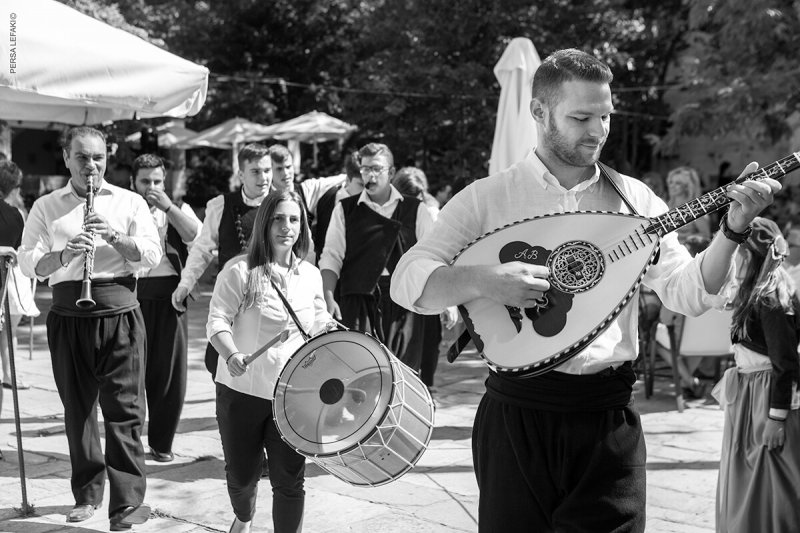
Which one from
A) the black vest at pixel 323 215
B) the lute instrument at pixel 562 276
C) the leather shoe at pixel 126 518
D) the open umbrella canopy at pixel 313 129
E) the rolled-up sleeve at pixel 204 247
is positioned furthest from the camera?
the open umbrella canopy at pixel 313 129

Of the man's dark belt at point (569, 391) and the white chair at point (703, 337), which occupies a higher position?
the man's dark belt at point (569, 391)

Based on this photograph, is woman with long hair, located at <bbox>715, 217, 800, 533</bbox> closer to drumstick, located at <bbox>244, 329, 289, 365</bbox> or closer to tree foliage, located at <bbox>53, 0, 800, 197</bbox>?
drumstick, located at <bbox>244, 329, 289, 365</bbox>

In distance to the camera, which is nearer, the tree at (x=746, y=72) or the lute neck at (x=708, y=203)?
the lute neck at (x=708, y=203)

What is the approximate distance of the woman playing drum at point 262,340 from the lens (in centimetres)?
456

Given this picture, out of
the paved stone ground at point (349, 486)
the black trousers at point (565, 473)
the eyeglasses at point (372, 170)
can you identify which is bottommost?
the paved stone ground at point (349, 486)

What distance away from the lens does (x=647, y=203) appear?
10.3 ft

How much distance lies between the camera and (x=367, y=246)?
702cm

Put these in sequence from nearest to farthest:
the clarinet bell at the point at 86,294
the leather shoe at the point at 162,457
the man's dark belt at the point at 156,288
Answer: the clarinet bell at the point at 86,294, the leather shoe at the point at 162,457, the man's dark belt at the point at 156,288

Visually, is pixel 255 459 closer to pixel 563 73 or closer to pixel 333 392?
pixel 333 392

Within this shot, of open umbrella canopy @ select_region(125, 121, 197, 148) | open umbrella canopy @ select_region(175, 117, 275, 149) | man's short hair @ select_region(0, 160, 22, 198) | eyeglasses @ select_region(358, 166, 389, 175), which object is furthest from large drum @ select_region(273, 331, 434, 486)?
open umbrella canopy @ select_region(125, 121, 197, 148)

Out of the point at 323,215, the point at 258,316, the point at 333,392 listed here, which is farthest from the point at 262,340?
the point at 323,215

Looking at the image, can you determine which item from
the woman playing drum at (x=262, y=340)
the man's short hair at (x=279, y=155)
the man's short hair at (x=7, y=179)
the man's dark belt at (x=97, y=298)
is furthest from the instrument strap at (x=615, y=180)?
the man's short hair at (x=7, y=179)

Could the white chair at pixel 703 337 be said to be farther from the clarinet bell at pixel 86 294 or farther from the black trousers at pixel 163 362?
the clarinet bell at pixel 86 294

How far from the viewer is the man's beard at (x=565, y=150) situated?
296 cm
